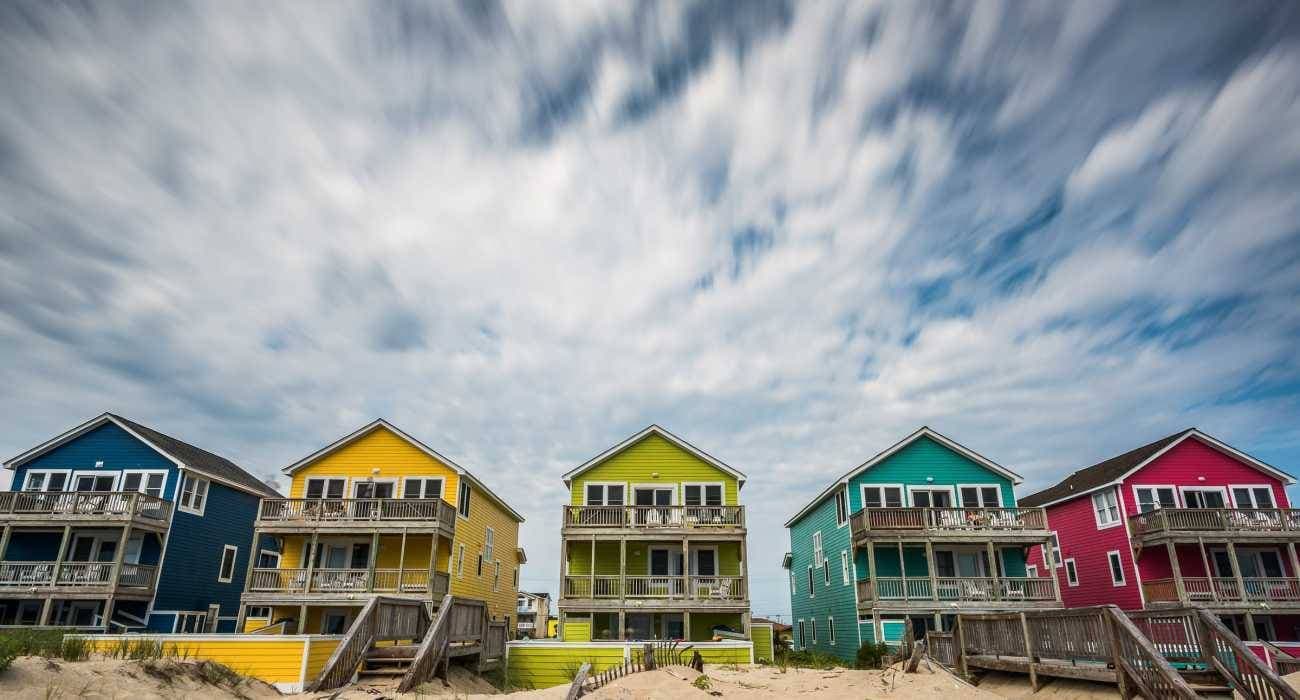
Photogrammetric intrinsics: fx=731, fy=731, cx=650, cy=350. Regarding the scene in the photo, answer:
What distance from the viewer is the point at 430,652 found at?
15930 mm

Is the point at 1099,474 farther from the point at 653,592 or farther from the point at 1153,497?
the point at 653,592

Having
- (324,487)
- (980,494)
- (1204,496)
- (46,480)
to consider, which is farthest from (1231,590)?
(46,480)

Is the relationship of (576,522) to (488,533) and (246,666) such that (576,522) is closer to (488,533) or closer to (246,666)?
(488,533)

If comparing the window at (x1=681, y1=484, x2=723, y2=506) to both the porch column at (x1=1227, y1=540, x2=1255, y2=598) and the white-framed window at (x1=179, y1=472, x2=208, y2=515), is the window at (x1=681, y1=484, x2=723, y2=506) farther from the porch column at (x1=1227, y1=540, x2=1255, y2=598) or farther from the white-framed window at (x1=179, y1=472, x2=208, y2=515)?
the white-framed window at (x1=179, y1=472, x2=208, y2=515)

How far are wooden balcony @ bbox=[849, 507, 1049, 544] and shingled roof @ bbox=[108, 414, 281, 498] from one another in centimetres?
2414

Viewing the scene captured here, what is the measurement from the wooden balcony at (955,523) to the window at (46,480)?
32.0 meters

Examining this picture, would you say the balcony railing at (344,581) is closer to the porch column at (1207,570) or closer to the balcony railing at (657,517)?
the balcony railing at (657,517)

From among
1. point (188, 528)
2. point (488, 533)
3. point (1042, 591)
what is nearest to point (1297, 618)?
point (1042, 591)

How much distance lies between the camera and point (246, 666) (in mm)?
16203

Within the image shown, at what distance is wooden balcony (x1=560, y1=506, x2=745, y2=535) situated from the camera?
2758cm

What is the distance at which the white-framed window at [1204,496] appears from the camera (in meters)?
29.9

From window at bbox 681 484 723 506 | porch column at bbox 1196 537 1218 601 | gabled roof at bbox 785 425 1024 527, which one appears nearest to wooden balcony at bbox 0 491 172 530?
window at bbox 681 484 723 506

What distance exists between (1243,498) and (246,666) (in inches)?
1426

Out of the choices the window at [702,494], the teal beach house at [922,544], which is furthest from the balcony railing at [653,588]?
the teal beach house at [922,544]
